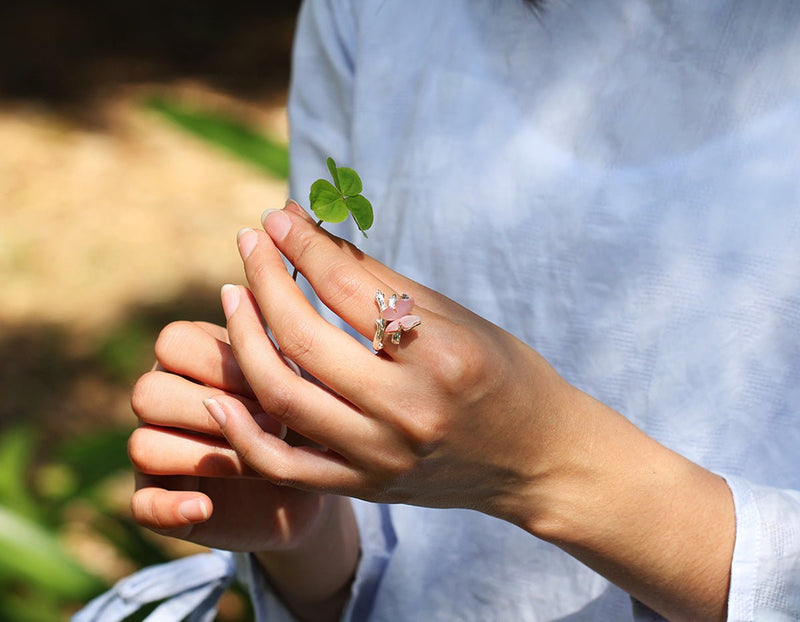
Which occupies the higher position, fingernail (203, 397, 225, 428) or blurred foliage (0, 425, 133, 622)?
fingernail (203, 397, 225, 428)

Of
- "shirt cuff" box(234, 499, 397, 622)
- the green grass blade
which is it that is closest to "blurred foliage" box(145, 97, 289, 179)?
the green grass blade

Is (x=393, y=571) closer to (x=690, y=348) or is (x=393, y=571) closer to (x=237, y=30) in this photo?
(x=690, y=348)

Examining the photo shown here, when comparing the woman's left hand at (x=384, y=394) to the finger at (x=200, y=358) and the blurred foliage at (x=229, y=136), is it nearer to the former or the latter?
the finger at (x=200, y=358)

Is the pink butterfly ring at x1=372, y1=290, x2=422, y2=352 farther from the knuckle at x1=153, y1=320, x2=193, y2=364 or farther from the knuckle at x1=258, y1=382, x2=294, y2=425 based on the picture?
the knuckle at x1=153, y1=320, x2=193, y2=364

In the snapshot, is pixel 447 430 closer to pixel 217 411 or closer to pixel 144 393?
pixel 217 411

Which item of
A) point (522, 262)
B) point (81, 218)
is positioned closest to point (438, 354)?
point (522, 262)

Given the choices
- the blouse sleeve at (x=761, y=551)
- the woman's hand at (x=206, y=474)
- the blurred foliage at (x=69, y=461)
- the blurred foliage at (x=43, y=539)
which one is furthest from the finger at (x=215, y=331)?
the blurred foliage at (x=43, y=539)

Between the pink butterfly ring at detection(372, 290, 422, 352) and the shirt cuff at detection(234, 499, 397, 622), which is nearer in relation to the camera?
the pink butterfly ring at detection(372, 290, 422, 352)

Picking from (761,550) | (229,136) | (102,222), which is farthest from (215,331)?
(102,222)

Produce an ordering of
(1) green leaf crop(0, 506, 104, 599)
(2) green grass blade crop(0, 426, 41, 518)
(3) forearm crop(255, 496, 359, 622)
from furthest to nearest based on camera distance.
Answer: (2) green grass blade crop(0, 426, 41, 518) → (1) green leaf crop(0, 506, 104, 599) → (3) forearm crop(255, 496, 359, 622)
